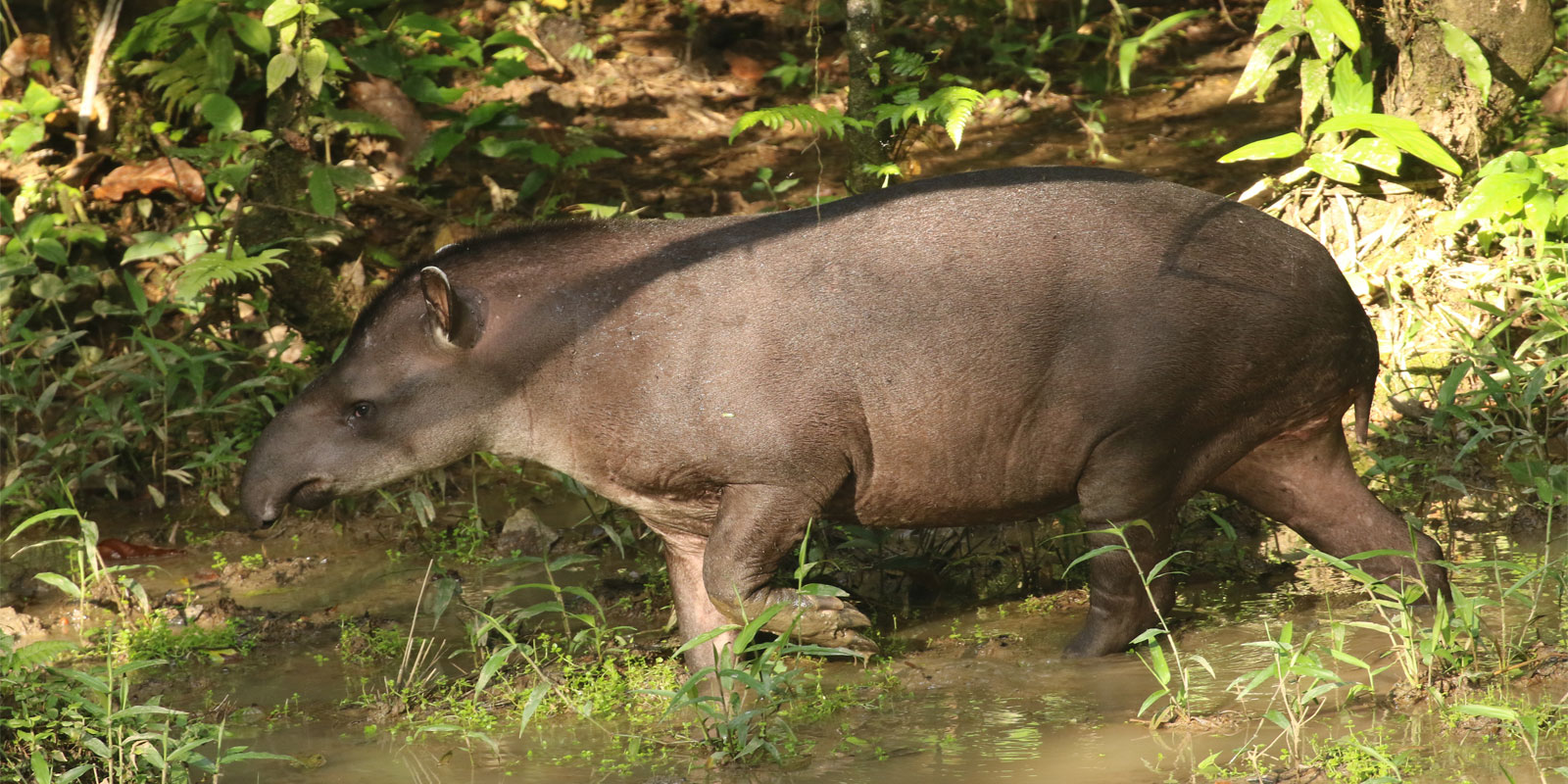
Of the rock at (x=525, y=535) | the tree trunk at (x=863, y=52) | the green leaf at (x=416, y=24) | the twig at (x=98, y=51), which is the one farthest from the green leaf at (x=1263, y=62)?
the twig at (x=98, y=51)

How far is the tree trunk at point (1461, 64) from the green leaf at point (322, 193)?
5.15 m

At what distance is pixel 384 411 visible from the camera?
209 inches

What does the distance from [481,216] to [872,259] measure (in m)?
4.23

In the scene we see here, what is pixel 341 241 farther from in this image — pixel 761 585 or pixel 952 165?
pixel 761 585

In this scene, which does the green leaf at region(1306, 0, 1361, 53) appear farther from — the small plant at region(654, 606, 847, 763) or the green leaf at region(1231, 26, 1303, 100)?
the small plant at region(654, 606, 847, 763)

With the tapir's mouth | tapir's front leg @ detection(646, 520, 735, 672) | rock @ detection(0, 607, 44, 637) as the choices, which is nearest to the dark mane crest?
the tapir's mouth

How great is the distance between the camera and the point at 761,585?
5.11m

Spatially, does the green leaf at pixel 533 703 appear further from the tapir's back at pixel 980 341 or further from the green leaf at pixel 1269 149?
the green leaf at pixel 1269 149

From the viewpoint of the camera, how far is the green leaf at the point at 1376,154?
23.4 feet

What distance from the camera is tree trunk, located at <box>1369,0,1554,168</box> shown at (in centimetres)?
743

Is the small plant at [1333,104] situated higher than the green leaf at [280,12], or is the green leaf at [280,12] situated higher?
the green leaf at [280,12]

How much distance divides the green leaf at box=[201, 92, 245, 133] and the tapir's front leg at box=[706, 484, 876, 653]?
13.9ft

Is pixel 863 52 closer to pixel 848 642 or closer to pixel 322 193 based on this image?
pixel 322 193

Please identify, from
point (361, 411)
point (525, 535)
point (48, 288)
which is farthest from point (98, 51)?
point (361, 411)
